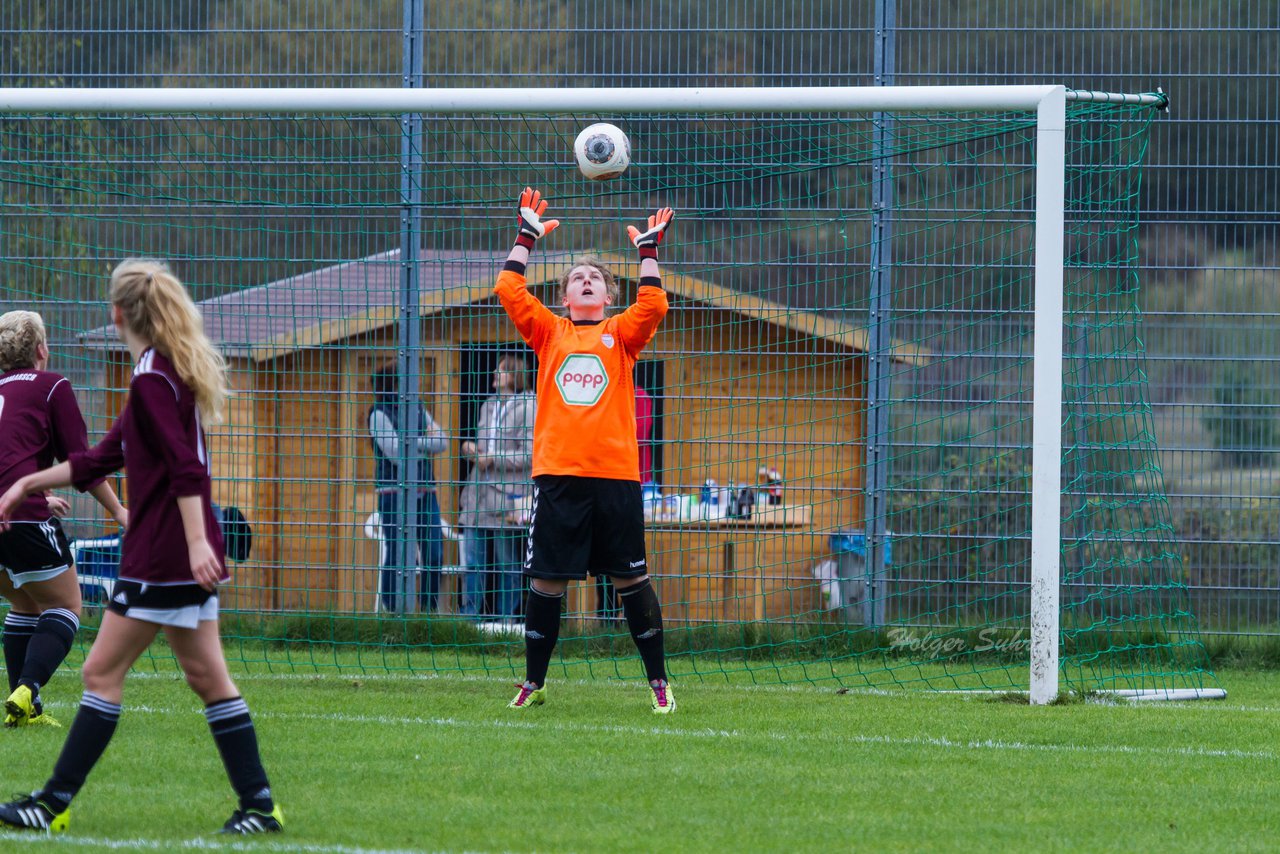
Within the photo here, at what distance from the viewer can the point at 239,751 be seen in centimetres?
443

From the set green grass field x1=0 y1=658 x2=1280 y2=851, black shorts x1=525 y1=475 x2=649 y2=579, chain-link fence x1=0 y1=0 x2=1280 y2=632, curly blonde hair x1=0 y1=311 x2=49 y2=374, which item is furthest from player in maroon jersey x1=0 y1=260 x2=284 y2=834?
chain-link fence x1=0 y1=0 x2=1280 y2=632

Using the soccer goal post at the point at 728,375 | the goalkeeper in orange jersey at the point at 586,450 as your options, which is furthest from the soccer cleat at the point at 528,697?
the soccer goal post at the point at 728,375

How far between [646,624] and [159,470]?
3.05 meters

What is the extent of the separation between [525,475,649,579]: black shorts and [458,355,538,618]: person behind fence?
7.18 feet

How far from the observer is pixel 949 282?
9367mm

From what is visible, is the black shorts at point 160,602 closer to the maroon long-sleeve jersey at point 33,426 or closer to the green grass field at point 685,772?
the green grass field at point 685,772

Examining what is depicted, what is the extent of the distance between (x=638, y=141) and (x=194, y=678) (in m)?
6.39

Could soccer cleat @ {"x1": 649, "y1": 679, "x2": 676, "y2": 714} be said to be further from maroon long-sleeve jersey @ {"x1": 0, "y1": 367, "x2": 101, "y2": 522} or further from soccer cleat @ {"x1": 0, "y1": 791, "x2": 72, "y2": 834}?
soccer cleat @ {"x1": 0, "y1": 791, "x2": 72, "y2": 834}

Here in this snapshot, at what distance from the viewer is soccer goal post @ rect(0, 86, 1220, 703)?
891 cm

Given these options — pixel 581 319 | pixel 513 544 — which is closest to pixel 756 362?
pixel 513 544

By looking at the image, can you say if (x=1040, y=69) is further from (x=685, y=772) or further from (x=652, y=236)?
(x=685, y=772)

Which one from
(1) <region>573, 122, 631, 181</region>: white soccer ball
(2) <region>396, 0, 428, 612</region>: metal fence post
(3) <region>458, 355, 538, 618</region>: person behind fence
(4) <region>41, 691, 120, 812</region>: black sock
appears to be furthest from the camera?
(2) <region>396, 0, 428, 612</region>: metal fence post

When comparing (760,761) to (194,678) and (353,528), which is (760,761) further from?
(353,528)

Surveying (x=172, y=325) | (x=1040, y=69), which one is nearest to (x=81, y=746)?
(x=172, y=325)
